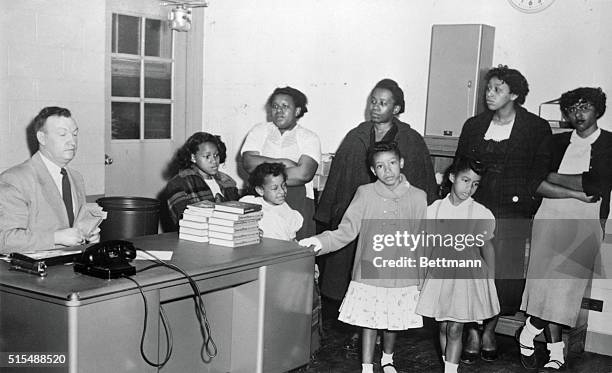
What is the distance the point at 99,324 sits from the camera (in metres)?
2.55

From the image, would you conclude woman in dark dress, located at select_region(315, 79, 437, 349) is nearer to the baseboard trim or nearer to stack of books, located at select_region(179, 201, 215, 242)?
stack of books, located at select_region(179, 201, 215, 242)

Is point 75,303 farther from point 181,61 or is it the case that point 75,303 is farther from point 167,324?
point 181,61

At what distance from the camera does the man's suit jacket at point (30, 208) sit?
3094 millimetres

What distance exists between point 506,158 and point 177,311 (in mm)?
2198

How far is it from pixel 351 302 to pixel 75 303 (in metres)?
1.75

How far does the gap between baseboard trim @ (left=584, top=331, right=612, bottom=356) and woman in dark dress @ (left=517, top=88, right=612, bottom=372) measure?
46cm

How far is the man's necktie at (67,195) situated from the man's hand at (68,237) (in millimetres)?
223

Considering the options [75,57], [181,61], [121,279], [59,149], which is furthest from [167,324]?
[181,61]

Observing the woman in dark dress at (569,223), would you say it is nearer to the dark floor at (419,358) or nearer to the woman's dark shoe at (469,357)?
the dark floor at (419,358)

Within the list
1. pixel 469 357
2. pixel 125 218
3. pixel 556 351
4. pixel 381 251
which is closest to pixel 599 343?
pixel 556 351

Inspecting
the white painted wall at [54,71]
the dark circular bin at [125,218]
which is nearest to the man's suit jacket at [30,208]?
the dark circular bin at [125,218]

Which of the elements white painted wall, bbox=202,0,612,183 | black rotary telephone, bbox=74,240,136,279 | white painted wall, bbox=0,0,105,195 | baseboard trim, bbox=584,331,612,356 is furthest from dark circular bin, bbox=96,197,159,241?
baseboard trim, bbox=584,331,612,356

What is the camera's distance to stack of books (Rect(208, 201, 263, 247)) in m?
3.49

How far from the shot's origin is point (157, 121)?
19.3 feet
